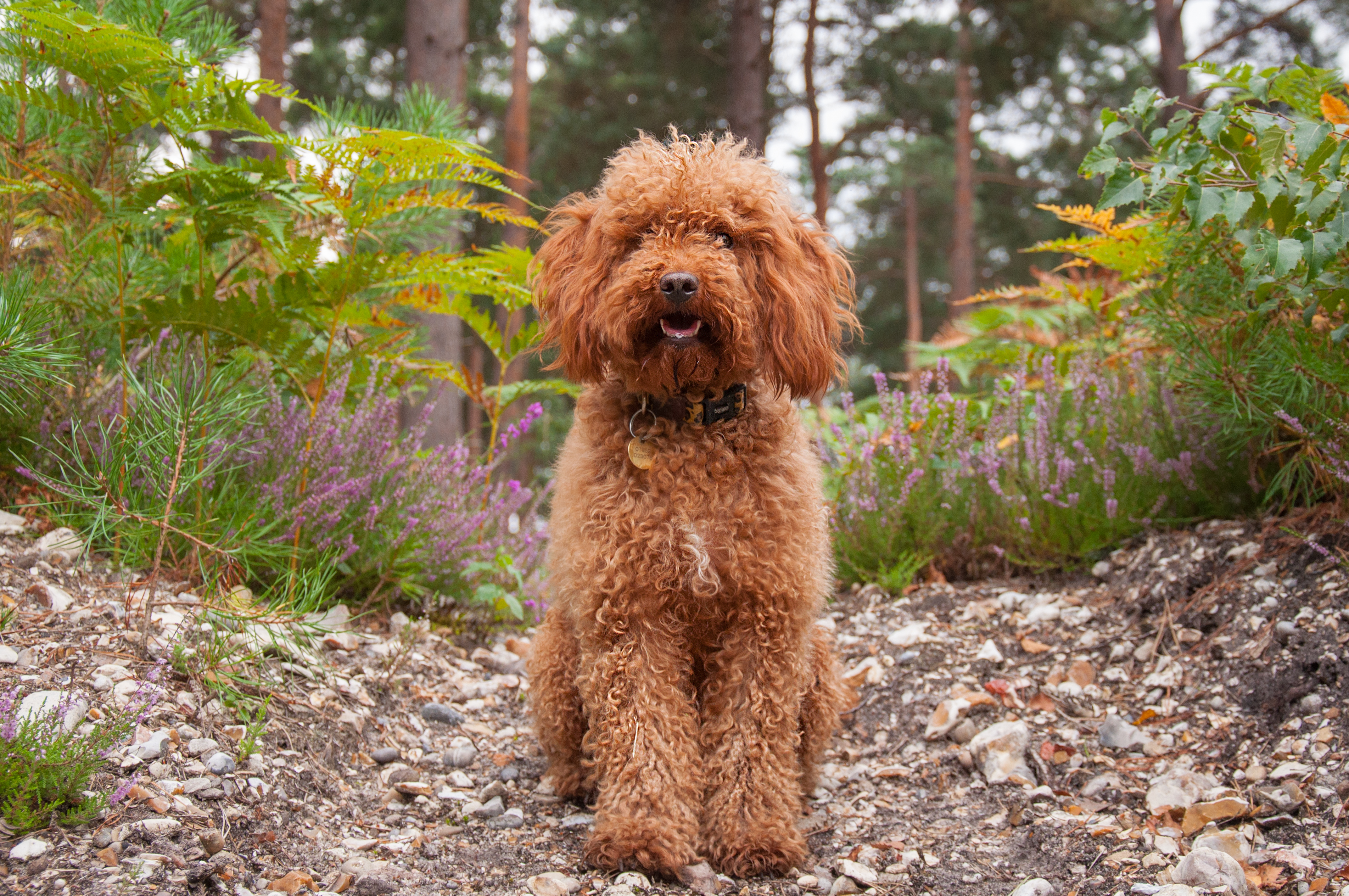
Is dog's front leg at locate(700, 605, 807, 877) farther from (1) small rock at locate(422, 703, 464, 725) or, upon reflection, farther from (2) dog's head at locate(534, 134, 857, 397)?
(1) small rock at locate(422, 703, 464, 725)

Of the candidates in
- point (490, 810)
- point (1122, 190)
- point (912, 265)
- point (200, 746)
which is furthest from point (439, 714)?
point (912, 265)

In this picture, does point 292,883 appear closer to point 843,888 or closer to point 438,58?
point 843,888

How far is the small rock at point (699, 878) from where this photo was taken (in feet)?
8.34

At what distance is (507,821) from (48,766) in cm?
131

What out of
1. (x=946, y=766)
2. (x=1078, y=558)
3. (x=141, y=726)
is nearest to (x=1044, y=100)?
(x=1078, y=558)

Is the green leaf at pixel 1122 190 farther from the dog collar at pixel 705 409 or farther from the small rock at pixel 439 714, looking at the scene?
the small rock at pixel 439 714

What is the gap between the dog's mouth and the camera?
8.58 feet

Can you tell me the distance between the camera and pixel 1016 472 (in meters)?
4.53

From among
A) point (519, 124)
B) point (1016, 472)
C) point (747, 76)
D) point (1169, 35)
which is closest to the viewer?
point (1016, 472)

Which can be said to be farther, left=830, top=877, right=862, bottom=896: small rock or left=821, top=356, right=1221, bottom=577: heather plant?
left=821, top=356, right=1221, bottom=577: heather plant

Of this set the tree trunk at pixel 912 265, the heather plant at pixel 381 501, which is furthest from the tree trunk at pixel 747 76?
the tree trunk at pixel 912 265

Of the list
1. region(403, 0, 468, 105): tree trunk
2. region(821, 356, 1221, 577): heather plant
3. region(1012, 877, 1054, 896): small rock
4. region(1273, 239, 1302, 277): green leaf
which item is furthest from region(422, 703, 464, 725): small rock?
region(403, 0, 468, 105): tree trunk

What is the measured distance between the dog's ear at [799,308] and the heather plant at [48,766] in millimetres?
1948

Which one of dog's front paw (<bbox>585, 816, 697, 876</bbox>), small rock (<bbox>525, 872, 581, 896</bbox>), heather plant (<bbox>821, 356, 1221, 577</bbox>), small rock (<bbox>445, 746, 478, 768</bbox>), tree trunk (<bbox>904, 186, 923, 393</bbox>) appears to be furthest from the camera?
tree trunk (<bbox>904, 186, 923, 393</bbox>)
